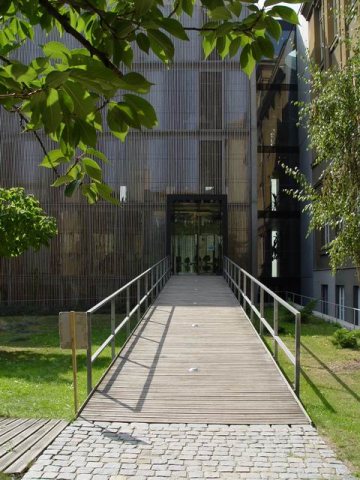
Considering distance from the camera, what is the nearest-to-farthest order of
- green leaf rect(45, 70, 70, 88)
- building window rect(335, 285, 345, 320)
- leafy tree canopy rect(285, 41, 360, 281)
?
green leaf rect(45, 70, 70, 88) < leafy tree canopy rect(285, 41, 360, 281) < building window rect(335, 285, 345, 320)

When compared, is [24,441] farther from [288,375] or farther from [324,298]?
[324,298]

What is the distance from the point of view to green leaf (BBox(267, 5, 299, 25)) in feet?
6.06

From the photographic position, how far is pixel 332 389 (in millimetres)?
9836

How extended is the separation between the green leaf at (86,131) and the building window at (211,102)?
26.1 metres

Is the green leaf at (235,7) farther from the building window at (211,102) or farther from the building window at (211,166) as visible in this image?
the building window at (211,102)

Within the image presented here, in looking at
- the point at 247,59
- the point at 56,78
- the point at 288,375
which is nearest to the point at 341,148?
the point at 288,375

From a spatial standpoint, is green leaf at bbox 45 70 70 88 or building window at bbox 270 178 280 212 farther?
building window at bbox 270 178 280 212

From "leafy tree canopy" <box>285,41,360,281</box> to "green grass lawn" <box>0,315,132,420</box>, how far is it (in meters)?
5.23

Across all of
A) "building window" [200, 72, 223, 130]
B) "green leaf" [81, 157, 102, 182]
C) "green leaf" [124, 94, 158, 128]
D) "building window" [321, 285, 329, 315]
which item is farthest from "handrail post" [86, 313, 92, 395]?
"building window" [200, 72, 223, 130]

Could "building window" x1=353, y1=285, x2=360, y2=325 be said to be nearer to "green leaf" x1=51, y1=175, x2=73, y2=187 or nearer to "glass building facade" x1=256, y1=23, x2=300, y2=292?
"glass building facade" x1=256, y1=23, x2=300, y2=292

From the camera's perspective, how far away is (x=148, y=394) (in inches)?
318

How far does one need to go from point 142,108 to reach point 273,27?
1.74ft

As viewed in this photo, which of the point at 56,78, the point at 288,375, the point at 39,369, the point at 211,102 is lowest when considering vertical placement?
the point at 39,369

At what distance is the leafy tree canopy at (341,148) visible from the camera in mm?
11289
